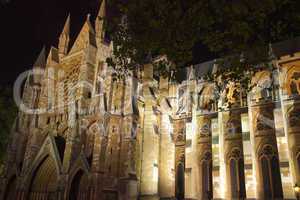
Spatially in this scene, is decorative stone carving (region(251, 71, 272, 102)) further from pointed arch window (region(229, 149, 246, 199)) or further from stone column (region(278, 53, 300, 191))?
pointed arch window (region(229, 149, 246, 199))

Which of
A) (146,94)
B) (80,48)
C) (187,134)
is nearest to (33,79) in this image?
(80,48)

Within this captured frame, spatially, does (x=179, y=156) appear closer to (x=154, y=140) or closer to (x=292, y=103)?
(x=154, y=140)

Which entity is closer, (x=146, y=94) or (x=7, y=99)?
(x=146, y=94)

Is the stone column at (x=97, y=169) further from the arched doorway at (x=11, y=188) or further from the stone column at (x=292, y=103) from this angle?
the stone column at (x=292, y=103)

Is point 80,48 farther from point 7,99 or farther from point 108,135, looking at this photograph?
point 108,135

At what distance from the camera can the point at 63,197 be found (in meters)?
21.5

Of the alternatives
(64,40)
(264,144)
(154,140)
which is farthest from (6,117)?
(264,144)

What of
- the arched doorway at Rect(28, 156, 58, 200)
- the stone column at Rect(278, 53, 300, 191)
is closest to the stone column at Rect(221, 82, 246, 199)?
the stone column at Rect(278, 53, 300, 191)

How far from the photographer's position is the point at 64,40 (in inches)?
1299

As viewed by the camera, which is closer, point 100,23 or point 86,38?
point 86,38

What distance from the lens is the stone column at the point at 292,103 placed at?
63.4 ft

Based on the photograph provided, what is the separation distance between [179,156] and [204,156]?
2269 millimetres

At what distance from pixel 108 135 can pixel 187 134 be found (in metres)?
6.04

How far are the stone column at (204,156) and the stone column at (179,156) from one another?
156cm
